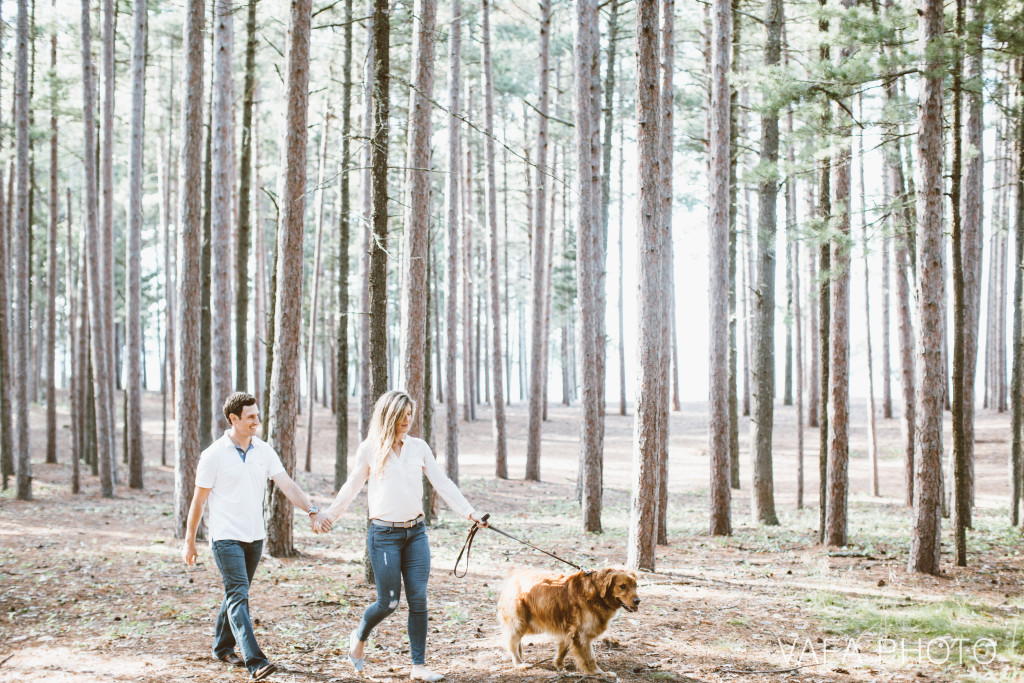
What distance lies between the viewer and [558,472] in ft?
70.1

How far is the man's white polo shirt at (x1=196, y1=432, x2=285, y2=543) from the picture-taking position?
191 inches

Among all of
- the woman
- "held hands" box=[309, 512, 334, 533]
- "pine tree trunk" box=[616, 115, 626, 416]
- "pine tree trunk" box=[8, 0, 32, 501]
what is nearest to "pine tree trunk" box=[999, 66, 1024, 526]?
the woman

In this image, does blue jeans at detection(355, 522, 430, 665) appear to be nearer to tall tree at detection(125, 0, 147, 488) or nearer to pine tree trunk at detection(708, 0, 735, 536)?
pine tree trunk at detection(708, 0, 735, 536)

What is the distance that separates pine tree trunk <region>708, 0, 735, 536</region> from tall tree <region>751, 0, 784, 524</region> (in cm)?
61

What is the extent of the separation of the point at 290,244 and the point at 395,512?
5.30 metres

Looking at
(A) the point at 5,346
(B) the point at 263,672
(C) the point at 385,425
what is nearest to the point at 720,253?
(C) the point at 385,425

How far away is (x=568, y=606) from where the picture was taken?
4949 millimetres

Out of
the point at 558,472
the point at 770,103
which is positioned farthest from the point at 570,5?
the point at 558,472

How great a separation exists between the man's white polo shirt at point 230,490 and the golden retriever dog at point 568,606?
1.84 m

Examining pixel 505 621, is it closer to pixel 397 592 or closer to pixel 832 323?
pixel 397 592

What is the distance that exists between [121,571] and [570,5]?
15.3 m

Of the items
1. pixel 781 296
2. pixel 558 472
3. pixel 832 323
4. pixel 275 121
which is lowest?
pixel 558 472

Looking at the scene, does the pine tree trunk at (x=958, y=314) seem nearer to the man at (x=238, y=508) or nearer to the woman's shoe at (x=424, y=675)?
the woman's shoe at (x=424, y=675)

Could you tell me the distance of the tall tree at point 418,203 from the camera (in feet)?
27.5
